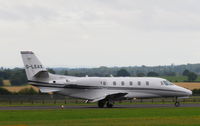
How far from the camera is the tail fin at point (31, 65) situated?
2522 inches

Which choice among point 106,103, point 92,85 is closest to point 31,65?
point 92,85

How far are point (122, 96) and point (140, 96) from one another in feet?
8.29

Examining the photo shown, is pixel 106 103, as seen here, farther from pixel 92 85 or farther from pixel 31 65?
pixel 31 65

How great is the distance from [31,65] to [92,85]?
6.97 meters

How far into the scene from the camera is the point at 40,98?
8631cm

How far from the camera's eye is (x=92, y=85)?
6419 cm

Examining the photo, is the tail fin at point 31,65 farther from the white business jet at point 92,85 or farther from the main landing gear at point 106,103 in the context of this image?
the main landing gear at point 106,103

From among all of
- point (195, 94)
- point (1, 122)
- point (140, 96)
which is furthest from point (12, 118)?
point (195, 94)

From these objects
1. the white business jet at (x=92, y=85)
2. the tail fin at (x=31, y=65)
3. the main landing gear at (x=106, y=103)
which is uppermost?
the tail fin at (x=31, y=65)

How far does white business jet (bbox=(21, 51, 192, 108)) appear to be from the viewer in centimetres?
6341

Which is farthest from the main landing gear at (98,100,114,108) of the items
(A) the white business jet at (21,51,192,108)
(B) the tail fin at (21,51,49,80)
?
(B) the tail fin at (21,51,49,80)

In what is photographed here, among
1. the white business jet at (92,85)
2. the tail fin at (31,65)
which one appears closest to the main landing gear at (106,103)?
the white business jet at (92,85)

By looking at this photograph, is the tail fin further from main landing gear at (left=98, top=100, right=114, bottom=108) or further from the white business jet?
main landing gear at (left=98, top=100, right=114, bottom=108)

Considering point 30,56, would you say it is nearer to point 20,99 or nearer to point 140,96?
point 140,96
